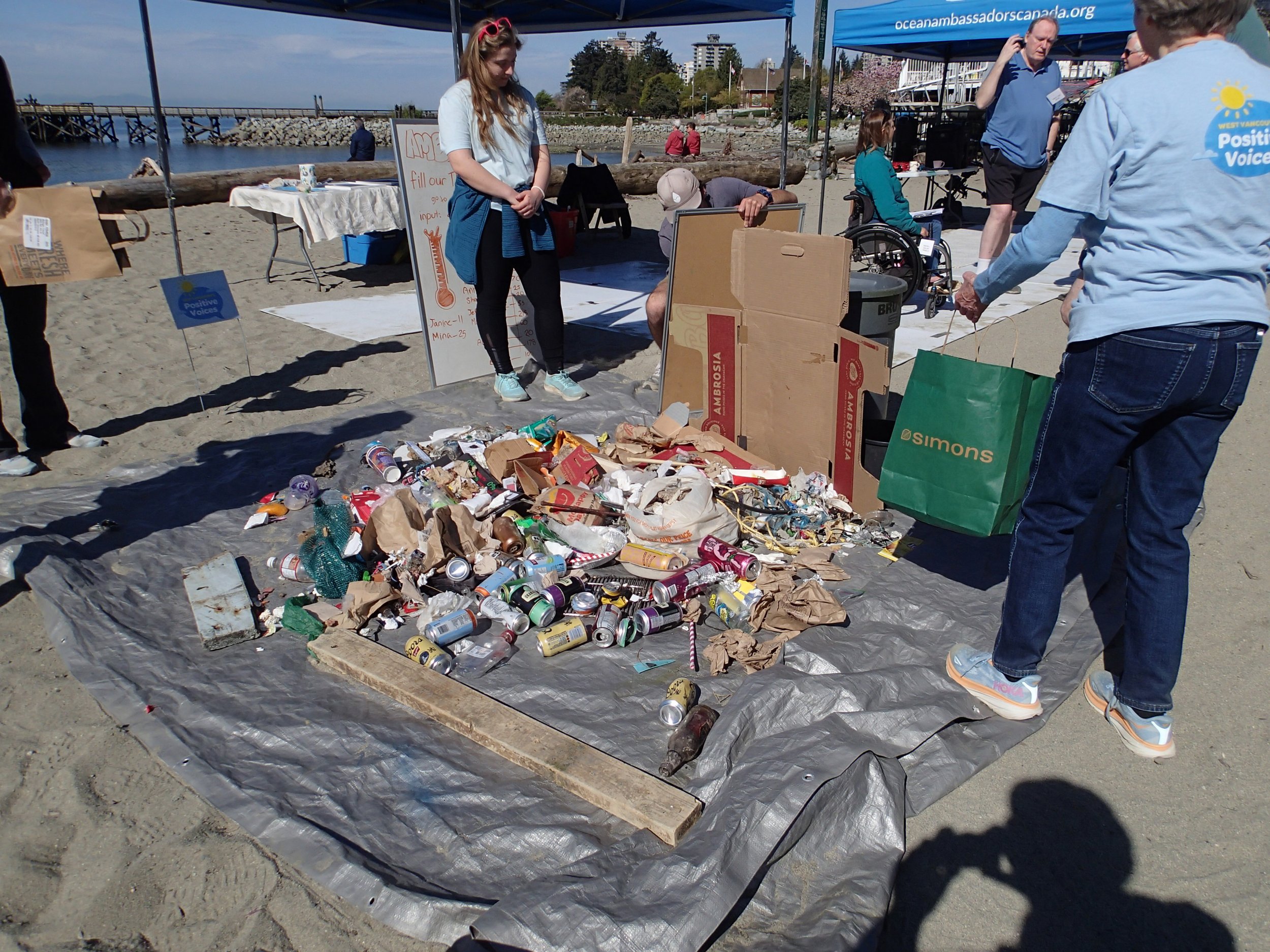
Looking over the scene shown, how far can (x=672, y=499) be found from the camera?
10.6 feet

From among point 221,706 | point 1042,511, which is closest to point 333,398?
point 221,706

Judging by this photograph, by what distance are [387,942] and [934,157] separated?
12968 millimetres

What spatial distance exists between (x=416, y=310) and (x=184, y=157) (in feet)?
165

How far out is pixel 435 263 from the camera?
17.2 feet

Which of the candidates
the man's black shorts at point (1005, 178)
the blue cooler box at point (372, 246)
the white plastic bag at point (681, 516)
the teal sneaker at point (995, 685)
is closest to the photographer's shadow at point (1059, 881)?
the teal sneaker at point (995, 685)

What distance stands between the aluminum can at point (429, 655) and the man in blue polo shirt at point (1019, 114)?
5.88 m

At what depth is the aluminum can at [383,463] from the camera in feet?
12.3

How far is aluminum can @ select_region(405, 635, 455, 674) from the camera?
2539 mm

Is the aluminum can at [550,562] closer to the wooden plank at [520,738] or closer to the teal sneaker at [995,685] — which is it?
the wooden plank at [520,738]

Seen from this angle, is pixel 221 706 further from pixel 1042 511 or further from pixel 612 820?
pixel 1042 511

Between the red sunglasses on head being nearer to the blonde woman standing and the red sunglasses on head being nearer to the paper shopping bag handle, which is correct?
the blonde woman standing

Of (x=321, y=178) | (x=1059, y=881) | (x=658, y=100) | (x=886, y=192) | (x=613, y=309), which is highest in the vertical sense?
(x=658, y=100)

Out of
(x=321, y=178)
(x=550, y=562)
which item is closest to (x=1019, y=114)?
(x=550, y=562)

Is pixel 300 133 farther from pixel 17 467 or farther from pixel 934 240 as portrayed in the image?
pixel 17 467
